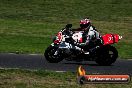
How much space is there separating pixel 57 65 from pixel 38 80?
4437 mm

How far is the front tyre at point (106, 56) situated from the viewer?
19625mm

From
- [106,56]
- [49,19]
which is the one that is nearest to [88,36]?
[106,56]

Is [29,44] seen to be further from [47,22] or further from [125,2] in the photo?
[125,2]

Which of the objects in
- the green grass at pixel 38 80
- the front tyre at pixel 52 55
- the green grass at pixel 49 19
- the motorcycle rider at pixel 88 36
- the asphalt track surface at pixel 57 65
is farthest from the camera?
the green grass at pixel 49 19

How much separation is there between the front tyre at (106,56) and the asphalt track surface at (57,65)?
0.24 metres

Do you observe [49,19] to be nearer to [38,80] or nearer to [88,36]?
[88,36]

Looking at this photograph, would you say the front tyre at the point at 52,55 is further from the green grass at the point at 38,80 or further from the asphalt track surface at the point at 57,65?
the green grass at the point at 38,80

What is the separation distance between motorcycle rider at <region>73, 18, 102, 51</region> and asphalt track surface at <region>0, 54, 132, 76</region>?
835 millimetres

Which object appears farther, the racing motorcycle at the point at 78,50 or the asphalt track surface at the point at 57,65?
the racing motorcycle at the point at 78,50

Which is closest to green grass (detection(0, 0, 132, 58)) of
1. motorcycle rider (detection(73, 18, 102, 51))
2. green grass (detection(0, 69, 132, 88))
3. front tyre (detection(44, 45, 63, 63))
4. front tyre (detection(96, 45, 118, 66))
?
front tyre (detection(96, 45, 118, 66))

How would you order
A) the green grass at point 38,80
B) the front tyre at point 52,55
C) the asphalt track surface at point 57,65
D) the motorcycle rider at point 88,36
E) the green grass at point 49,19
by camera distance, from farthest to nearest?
the green grass at point 49,19, the motorcycle rider at point 88,36, the front tyre at point 52,55, the asphalt track surface at point 57,65, the green grass at point 38,80

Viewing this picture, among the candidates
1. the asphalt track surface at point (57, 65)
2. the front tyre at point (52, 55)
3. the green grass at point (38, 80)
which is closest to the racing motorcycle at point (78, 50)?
the front tyre at point (52, 55)

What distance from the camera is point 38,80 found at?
48.3ft

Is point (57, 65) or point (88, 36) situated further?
point (88, 36)
